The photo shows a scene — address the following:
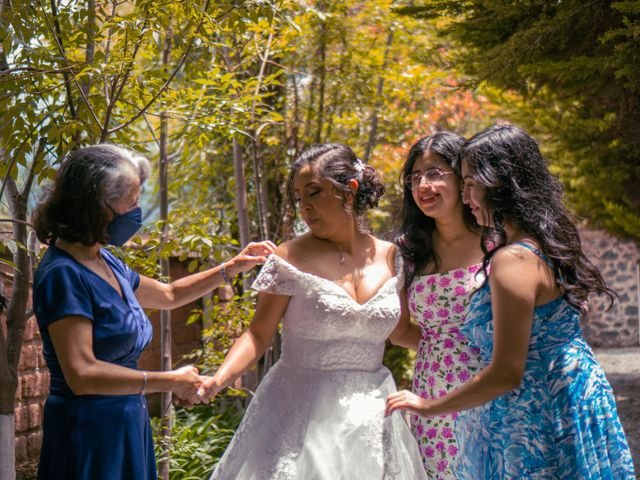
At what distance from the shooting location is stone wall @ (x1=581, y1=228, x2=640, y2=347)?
1480 cm

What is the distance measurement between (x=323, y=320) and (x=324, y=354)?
0.12 metres

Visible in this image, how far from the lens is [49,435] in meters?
2.34

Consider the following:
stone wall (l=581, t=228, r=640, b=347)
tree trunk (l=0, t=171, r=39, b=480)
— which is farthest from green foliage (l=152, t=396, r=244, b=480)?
stone wall (l=581, t=228, r=640, b=347)

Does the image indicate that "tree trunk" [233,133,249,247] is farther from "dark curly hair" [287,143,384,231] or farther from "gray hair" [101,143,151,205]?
"gray hair" [101,143,151,205]

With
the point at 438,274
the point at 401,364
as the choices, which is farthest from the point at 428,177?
the point at 401,364

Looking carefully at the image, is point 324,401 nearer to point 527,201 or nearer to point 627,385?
point 527,201

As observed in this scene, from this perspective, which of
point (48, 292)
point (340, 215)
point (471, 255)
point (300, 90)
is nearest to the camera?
point (48, 292)

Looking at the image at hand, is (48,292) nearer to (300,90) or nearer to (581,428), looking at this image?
(581,428)

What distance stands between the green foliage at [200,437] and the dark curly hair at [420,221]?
1.91m

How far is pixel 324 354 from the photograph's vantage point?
2.79m

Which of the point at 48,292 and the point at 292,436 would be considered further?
the point at 292,436

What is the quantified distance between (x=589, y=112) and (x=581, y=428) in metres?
5.55

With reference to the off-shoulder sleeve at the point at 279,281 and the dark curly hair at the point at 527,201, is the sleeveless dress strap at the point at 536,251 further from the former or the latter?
the off-shoulder sleeve at the point at 279,281

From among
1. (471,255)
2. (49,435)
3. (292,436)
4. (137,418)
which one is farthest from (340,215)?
(49,435)
